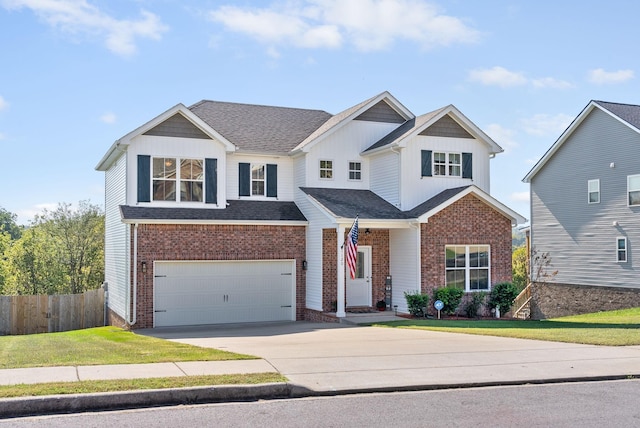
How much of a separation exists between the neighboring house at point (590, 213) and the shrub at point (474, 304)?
731 centimetres

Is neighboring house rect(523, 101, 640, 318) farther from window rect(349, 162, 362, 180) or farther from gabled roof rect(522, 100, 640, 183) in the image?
window rect(349, 162, 362, 180)

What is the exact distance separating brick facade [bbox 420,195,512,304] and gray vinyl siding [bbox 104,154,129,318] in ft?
33.1

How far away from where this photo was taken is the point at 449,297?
74.1 feet

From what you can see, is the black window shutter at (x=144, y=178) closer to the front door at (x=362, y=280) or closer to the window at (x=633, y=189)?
the front door at (x=362, y=280)

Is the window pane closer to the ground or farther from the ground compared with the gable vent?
closer to the ground

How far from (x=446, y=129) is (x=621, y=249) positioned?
352 inches

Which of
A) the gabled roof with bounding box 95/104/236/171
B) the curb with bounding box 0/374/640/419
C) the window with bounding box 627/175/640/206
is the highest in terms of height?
the gabled roof with bounding box 95/104/236/171

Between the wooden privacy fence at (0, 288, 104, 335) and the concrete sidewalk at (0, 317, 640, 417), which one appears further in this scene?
the wooden privacy fence at (0, 288, 104, 335)

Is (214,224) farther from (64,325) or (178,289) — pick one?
(64,325)

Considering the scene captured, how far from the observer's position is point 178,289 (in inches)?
893

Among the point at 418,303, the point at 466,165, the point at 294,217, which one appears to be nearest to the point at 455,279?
the point at 418,303

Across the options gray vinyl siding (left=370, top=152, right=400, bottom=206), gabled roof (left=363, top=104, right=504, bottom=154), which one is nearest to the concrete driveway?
gray vinyl siding (left=370, top=152, right=400, bottom=206)

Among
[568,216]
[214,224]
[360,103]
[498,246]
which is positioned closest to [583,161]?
[568,216]

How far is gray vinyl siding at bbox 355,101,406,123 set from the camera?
1044 inches
